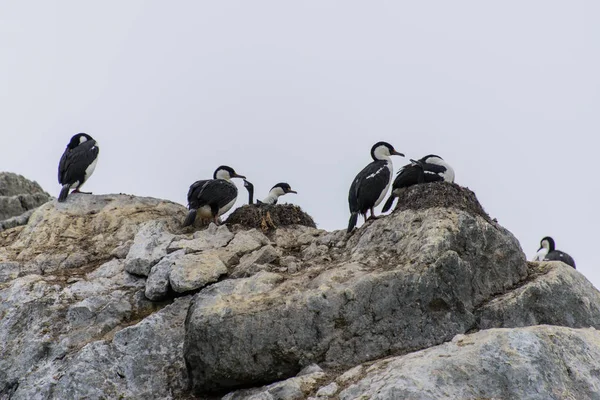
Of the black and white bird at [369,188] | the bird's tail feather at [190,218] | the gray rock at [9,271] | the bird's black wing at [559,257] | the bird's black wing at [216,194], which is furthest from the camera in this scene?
the bird's black wing at [559,257]

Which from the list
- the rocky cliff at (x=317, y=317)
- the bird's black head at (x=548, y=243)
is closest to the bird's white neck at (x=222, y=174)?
the rocky cliff at (x=317, y=317)

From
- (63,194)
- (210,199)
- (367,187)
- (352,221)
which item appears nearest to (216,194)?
(210,199)

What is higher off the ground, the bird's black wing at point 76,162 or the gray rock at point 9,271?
the bird's black wing at point 76,162

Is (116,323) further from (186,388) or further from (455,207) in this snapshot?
(455,207)

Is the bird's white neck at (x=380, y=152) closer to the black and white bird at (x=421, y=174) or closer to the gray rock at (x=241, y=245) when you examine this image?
A: the black and white bird at (x=421, y=174)

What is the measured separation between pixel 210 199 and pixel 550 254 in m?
15.1

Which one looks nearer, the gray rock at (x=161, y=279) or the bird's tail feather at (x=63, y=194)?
the gray rock at (x=161, y=279)

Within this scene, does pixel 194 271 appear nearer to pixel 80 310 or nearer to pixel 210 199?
pixel 80 310

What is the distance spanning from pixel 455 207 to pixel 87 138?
9.92 metres

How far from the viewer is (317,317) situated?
11805mm

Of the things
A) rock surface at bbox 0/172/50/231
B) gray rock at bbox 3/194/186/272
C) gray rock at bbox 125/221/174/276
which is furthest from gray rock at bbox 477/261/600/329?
rock surface at bbox 0/172/50/231

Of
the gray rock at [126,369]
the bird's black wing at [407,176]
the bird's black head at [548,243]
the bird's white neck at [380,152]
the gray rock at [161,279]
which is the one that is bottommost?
the gray rock at [126,369]

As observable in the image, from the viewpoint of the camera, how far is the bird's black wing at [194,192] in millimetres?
16234

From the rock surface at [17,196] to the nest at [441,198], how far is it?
822 cm
